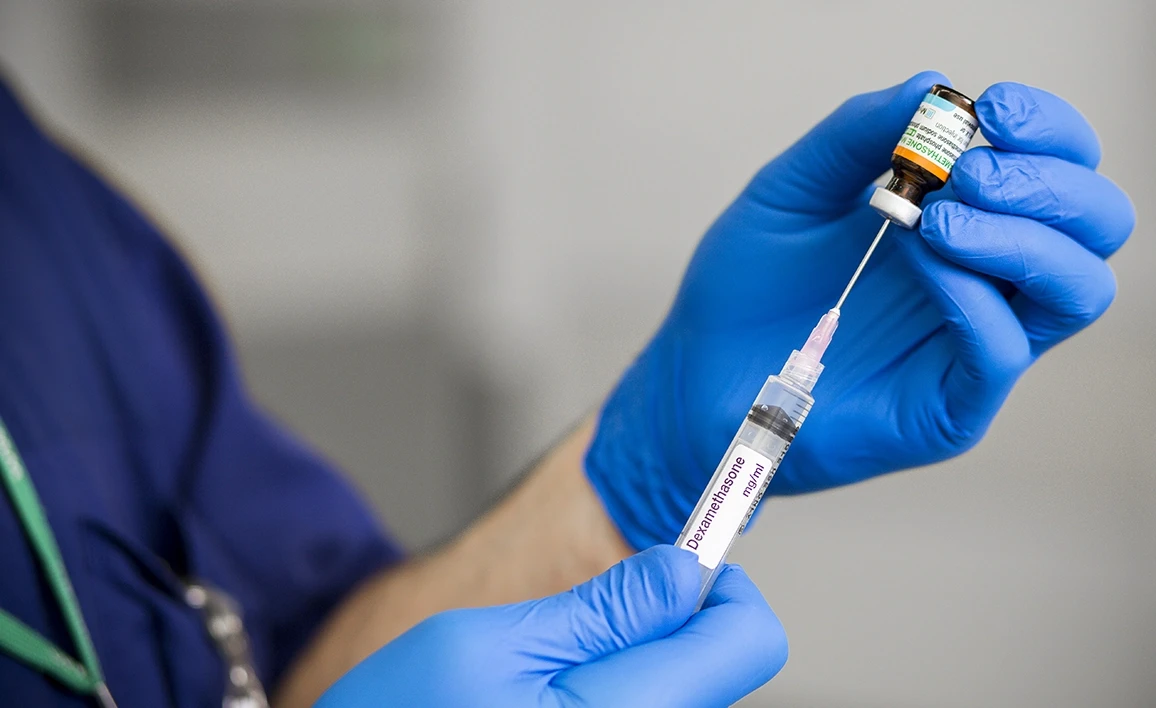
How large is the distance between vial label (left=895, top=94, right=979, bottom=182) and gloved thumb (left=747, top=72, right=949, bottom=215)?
0.16 ft

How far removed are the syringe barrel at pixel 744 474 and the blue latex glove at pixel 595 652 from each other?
2 centimetres

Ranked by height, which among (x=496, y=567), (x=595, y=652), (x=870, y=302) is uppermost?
(x=870, y=302)

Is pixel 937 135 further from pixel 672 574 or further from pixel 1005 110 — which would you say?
pixel 672 574

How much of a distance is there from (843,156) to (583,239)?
3.68ft

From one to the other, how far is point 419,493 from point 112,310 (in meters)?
1.16

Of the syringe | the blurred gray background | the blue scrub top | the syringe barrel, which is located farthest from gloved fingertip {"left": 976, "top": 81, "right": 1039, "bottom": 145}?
the blurred gray background

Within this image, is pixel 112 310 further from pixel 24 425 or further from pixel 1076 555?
pixel 1076 555

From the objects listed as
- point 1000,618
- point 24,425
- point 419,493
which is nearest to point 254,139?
point 419,493

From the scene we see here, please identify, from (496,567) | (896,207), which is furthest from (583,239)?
(896,207)

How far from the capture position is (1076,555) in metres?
1.49

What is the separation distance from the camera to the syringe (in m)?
0.58

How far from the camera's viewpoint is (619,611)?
56 centimetres

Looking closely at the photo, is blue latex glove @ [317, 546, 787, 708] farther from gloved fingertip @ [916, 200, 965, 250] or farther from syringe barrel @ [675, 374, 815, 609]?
gloved fingertip @ [916, 200, 965, 250]

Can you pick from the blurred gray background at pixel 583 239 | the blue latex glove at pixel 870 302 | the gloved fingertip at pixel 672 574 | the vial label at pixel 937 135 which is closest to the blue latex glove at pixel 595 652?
the gloved fingertip at pixel 672 574
